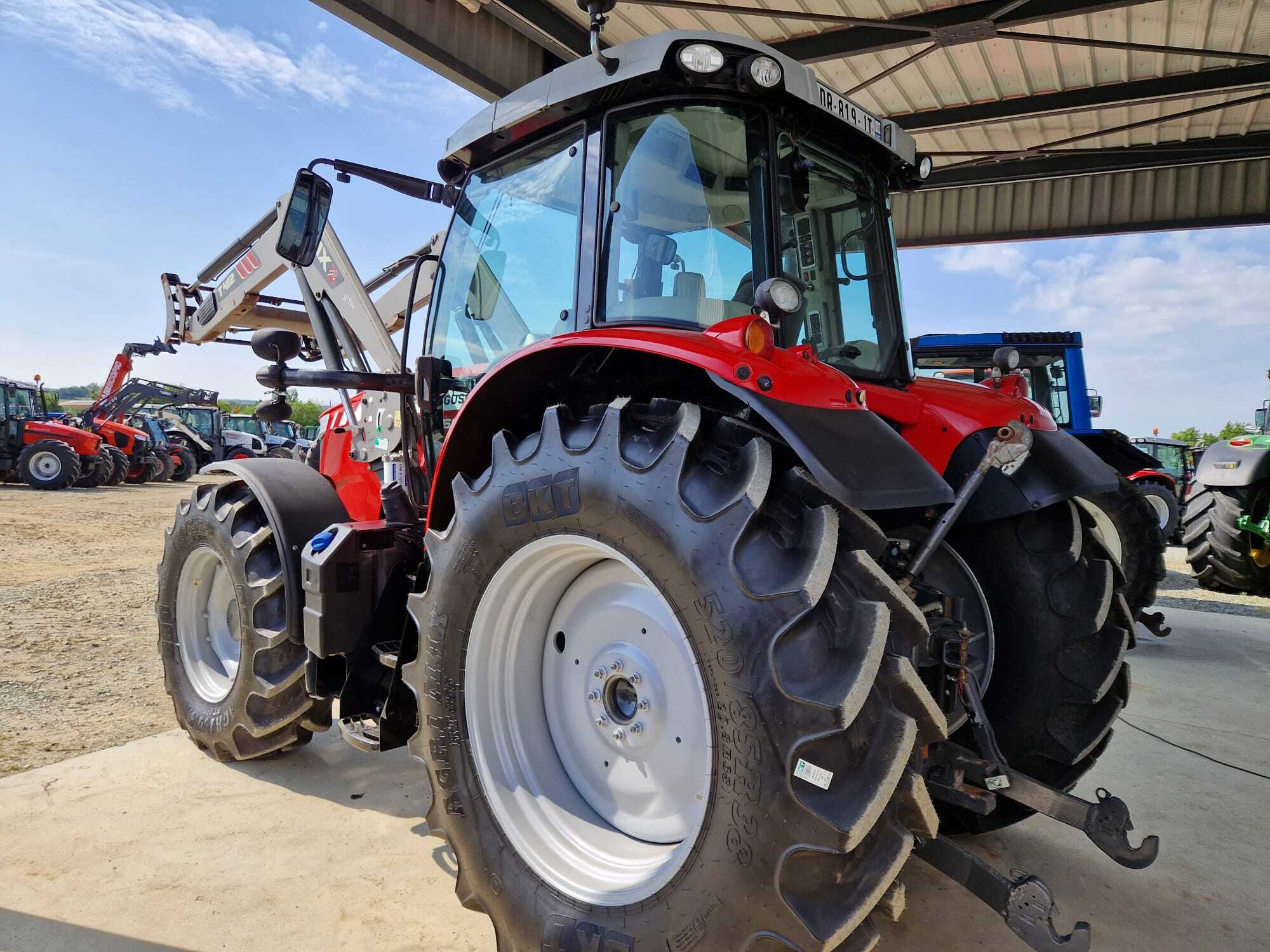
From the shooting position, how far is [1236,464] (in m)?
7.14

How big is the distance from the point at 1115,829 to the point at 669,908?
106 centimetres

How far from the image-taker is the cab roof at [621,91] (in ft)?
6.46

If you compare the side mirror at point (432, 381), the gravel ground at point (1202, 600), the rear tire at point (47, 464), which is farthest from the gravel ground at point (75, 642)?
the gravel ground at point (1202, 600)

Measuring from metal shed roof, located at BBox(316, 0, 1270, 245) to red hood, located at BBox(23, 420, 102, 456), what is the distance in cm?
1346

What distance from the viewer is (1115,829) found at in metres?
1.84

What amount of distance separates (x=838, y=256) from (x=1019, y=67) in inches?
218

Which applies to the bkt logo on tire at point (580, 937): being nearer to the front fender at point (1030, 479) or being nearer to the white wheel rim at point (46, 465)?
the front fender at point (1030, 479)

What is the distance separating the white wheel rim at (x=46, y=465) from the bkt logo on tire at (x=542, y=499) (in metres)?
17.2

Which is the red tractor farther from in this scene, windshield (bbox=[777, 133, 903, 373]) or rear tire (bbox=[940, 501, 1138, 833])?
rear tire (bbox=[940, 501, 1138, 833])

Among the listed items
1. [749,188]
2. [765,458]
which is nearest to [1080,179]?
[749,188]

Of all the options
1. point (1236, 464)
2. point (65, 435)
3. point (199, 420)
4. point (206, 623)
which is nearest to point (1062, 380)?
point (1236, 464)

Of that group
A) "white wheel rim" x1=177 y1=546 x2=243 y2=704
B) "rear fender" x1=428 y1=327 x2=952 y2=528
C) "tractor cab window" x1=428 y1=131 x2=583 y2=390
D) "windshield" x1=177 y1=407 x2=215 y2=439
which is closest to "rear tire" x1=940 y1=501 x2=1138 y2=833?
"rear fender" x1=428 y1=327 x2=952 y2=528

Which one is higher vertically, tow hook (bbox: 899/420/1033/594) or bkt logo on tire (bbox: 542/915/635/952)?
tow hook (bbox: 899/420/1033/594)

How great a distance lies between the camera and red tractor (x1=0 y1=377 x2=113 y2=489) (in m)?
15.3
